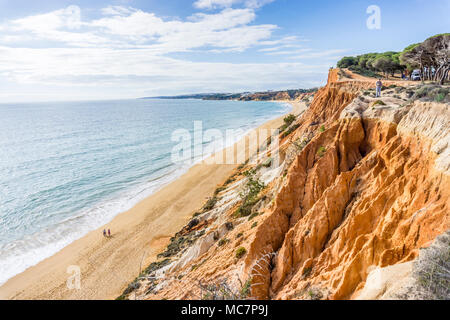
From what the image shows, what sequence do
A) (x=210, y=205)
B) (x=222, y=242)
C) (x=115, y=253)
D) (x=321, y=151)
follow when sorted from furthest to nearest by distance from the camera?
(x=210, y=205) < (x=115, y=253) < (x=222, y=242) < (x=321, y=151)

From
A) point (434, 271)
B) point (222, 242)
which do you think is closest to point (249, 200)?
point (222, 242)

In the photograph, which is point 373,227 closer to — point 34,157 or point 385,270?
point 385,270

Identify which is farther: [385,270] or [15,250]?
[15,250]

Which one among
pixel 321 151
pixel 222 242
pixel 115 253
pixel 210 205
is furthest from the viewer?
pixel 210 205

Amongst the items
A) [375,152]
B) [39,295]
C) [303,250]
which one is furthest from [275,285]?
[39,295]

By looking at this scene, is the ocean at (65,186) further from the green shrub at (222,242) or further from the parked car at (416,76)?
the parked car at (416,76)

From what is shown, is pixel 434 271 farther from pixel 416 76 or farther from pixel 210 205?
pixel 416 76
